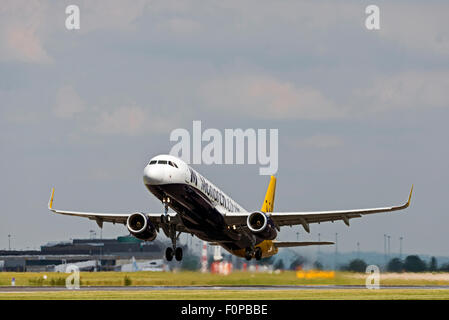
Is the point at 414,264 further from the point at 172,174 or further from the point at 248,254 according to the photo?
the point at 172,174

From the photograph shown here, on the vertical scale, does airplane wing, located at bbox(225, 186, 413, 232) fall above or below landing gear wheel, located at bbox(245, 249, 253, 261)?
above

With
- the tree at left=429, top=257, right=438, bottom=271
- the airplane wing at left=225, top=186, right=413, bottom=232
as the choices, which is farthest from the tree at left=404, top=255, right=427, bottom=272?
the airplane wing at left=225, top=186, right=413, bottom=232

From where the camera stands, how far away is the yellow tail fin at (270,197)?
80812mm

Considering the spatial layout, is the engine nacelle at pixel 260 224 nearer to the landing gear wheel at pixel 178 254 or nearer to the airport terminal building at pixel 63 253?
the landing gear wheel at pixel 178 254

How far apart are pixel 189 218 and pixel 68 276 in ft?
85.7

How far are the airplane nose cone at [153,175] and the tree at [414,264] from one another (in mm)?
27500

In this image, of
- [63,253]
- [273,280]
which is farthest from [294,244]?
[63,253]

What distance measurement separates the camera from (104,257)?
12331cm

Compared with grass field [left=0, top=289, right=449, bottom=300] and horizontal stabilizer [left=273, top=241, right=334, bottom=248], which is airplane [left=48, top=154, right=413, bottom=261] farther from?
grass field [left=0, top=289, right=449, bottom=300]

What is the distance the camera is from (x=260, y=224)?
62719mm

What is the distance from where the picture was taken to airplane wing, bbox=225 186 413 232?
63406 mm

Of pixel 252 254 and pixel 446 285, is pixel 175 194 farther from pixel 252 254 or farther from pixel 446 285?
pixel 446 285

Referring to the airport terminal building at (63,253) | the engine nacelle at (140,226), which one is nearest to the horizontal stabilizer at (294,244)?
the engine nacelle at (140,226)
